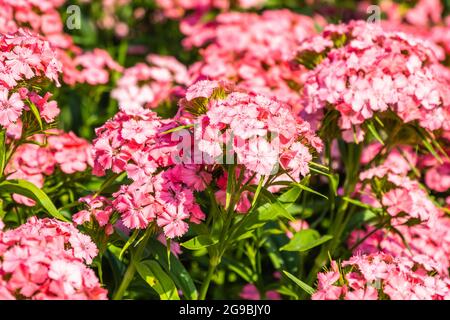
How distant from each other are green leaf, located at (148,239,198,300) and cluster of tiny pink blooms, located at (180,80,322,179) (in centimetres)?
46

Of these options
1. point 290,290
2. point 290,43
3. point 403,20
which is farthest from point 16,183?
point 403,20

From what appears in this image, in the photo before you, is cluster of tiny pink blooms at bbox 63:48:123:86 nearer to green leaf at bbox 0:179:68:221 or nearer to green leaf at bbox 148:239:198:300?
green leaf at bbox 0:179:68:221

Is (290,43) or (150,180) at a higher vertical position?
(290,43)

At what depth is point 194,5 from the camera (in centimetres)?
476

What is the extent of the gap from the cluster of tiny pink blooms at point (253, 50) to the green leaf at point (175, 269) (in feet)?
2.71

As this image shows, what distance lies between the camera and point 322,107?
277 centimetres

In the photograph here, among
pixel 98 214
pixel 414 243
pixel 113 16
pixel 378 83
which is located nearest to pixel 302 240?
pixel 414 243

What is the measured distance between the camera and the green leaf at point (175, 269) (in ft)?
8.00

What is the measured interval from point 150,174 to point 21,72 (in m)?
0.54

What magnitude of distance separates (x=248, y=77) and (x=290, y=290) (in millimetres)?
1103

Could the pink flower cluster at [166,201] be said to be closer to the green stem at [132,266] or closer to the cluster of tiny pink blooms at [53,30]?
the green stem at [132,266]

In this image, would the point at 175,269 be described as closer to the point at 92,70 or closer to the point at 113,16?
the point at 92,70
